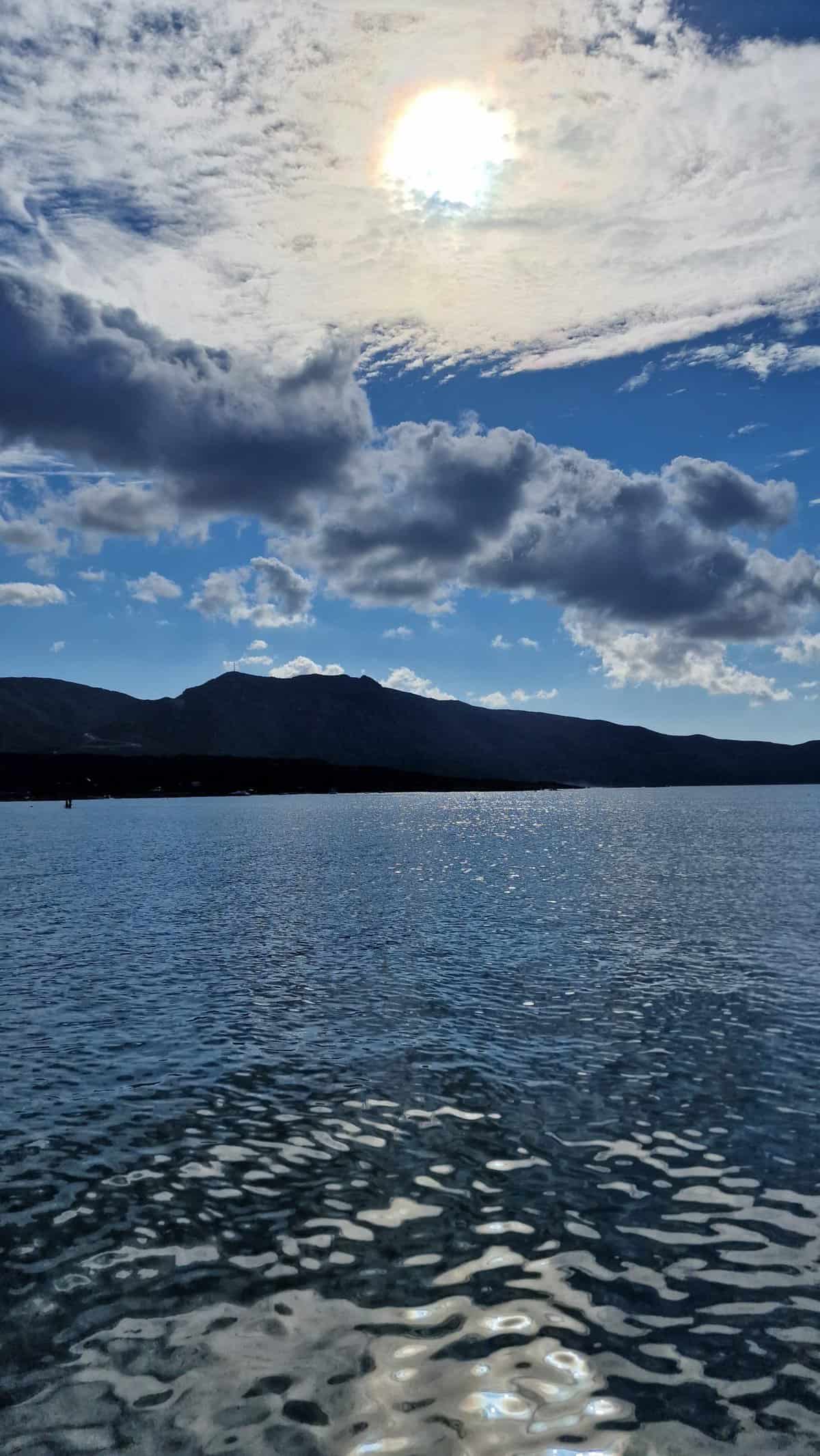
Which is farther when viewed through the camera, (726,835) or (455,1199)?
(726,835)

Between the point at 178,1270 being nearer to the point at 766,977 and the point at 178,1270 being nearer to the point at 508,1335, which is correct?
the point at 508,1335

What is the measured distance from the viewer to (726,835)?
158m

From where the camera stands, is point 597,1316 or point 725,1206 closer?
point 597,1316

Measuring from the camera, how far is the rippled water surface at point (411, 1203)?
12.8 m

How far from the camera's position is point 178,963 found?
46.8 m

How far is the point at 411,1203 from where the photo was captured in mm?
19297

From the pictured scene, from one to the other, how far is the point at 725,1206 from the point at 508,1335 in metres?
6.85

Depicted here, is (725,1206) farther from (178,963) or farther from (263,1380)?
(178,963)

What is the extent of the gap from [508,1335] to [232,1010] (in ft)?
80.0

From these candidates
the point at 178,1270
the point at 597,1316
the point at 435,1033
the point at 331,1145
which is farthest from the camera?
the point at 435,1033

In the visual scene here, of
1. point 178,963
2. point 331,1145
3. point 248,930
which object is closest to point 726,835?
point 248,930

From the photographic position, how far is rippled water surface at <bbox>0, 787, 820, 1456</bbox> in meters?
12.8

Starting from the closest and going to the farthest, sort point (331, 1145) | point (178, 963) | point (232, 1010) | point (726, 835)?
point (331, 1145) < point (232, 1010) < point (178, 963) < point (726, 835)

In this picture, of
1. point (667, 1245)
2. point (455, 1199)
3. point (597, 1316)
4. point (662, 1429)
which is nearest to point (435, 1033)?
point (455, 1199)
